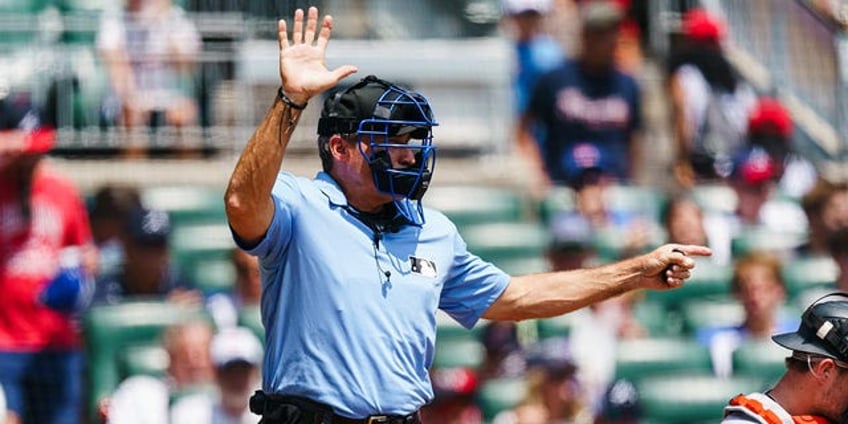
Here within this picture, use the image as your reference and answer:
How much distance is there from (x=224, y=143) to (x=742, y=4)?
3947 millimetres

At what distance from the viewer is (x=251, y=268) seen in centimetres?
895

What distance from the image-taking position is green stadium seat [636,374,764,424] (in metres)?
9.12

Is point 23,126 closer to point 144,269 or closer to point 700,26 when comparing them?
point 144,269

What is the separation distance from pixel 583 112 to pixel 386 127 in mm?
5400

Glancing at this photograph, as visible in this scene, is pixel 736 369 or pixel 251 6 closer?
pixel 736 369

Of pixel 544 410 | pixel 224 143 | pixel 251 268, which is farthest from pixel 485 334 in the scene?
pixel 224 143

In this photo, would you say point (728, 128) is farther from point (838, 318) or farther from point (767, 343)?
point (838, 318)

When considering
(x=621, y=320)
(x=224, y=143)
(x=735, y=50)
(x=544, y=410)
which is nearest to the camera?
(x=544, y=410)

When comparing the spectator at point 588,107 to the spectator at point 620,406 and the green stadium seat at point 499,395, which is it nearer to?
the green stadium seat at point 499,395

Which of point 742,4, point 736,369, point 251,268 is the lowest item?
point 736,369

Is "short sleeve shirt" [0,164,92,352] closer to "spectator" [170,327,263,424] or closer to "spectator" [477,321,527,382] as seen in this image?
"spectator" [170,327,263,424]

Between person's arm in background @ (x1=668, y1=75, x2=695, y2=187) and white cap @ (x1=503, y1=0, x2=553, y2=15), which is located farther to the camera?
person's arm in background @ (x1=668, y1=75, x2=695, y2=187)

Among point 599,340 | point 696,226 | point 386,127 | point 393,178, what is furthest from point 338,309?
point 696,226

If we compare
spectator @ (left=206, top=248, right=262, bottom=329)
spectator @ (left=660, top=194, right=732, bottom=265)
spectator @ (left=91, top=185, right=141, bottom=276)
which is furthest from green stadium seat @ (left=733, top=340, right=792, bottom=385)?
spectator @ (left=91, top=185, right=141, bottom=276)
